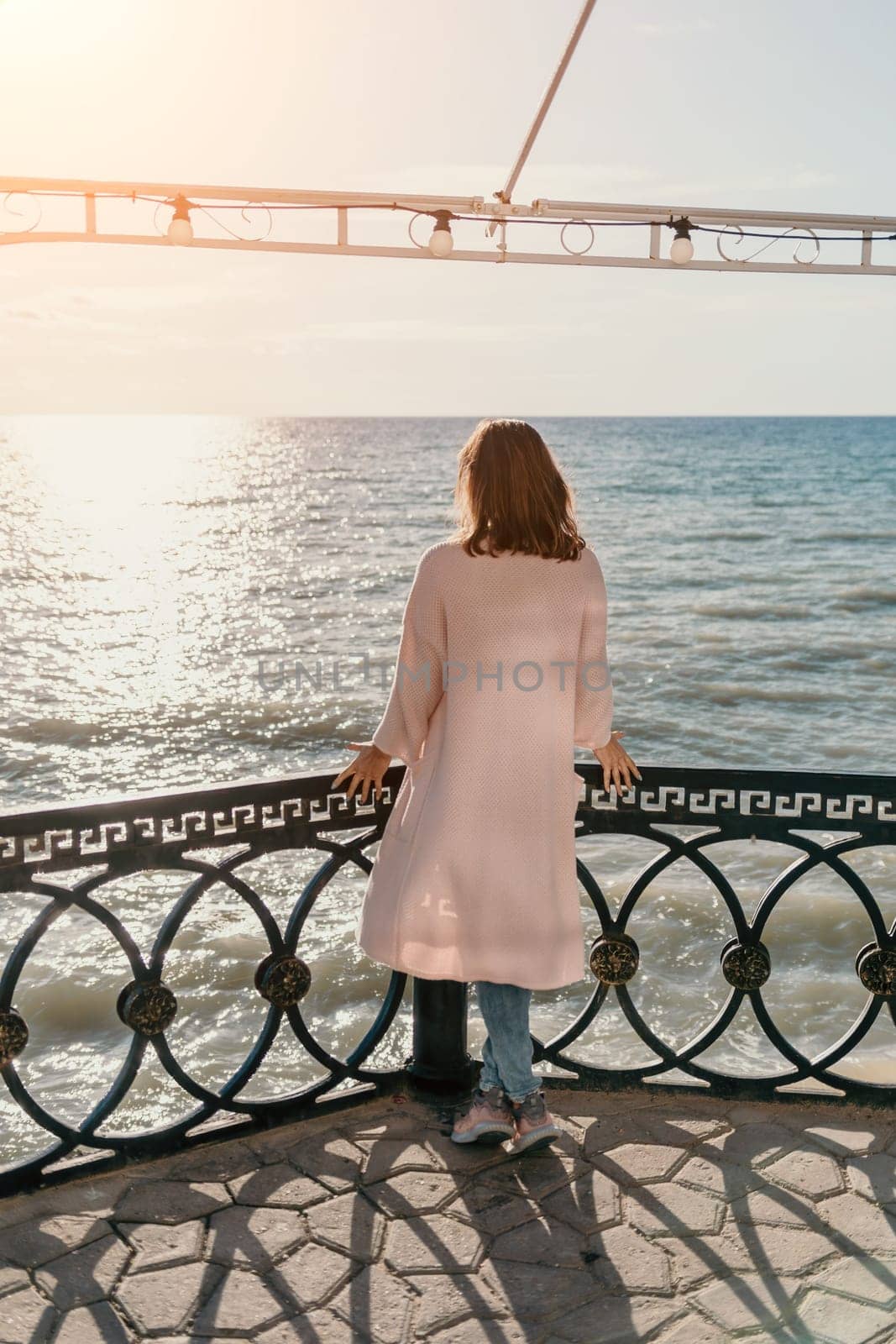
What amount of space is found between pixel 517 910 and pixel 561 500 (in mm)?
995

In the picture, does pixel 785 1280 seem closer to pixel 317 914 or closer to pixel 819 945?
pixel 819 945

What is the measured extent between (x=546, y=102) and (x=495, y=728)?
2.67 meters

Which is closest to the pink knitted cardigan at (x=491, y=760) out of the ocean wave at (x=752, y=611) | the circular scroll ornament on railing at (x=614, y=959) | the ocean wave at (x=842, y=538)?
the circular scroll ornament on railing at (x=614, y=959)

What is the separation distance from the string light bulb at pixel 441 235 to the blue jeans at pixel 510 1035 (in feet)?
9.49

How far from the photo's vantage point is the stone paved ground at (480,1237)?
2.58 meters

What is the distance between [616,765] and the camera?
328 cm

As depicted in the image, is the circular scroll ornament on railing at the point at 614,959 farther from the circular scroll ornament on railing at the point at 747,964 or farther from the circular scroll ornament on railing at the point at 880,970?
the circular scroll ornament on railing at the point at 880,970

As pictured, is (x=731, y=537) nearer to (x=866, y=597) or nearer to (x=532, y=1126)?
(x=866, y=597)

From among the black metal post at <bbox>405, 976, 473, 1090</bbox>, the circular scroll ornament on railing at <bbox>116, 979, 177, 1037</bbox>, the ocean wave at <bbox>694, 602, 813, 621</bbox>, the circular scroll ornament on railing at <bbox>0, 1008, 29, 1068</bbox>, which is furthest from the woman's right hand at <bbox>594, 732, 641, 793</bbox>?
the ocean wave at <bbox>694, 602, 813, 621</bbox>

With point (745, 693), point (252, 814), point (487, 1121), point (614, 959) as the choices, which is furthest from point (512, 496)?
point (745, 693)

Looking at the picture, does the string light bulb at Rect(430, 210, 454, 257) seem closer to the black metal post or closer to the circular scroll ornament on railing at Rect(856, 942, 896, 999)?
the black metal post

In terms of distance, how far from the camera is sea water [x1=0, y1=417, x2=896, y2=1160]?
6.34 metres

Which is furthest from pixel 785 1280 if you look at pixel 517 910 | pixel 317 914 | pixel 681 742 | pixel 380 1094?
pixel 681 742

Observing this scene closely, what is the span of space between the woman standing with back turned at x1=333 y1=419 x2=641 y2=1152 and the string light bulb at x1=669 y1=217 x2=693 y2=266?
2451mm
